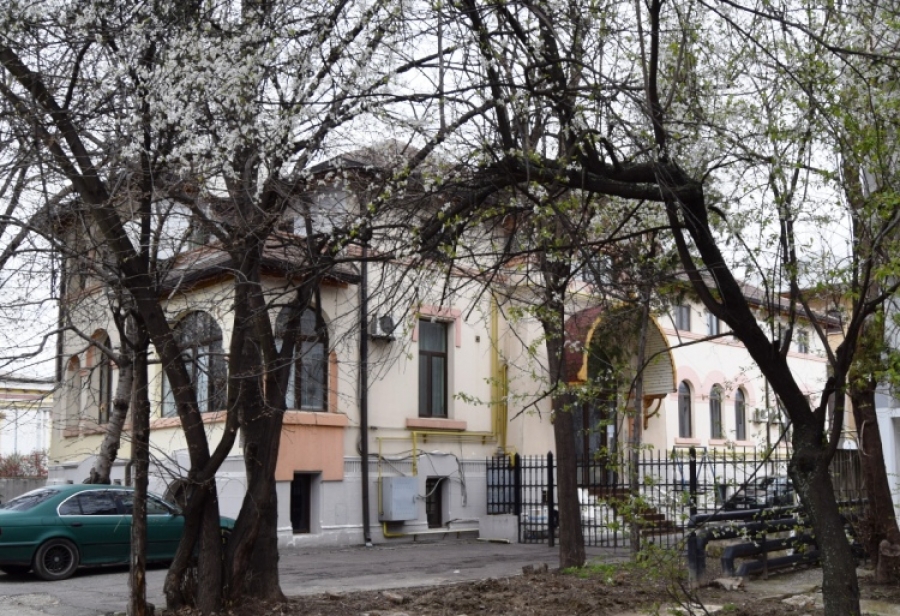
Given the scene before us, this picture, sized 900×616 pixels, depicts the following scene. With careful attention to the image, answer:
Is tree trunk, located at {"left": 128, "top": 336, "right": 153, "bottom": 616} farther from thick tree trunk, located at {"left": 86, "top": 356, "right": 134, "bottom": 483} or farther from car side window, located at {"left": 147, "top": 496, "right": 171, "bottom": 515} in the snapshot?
car side window, located at {"left": 147, "top": 496, "right": 171, "bottom": 515}

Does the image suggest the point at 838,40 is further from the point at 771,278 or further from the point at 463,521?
the point at 463,521

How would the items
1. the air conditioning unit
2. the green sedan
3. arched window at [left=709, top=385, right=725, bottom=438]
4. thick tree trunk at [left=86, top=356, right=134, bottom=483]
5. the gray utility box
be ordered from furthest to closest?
arched window at [left=709, top=385, right=725, bottom=438] < the gray utility box < thick tree trunk at [left=86, top=356, right=134, bottom=483] < the green sedan < the air conditioning unit

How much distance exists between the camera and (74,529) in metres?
16.1

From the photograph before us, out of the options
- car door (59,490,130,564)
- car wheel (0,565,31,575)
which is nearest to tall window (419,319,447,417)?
car door (59,490,130,564)

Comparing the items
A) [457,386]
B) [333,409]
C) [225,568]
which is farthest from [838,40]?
[457,386]

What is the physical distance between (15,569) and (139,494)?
662 cm

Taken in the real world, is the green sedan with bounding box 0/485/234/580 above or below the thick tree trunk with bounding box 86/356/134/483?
below

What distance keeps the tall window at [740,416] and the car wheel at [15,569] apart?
24.8 meters

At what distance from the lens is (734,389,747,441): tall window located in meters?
35.2

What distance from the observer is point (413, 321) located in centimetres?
1012

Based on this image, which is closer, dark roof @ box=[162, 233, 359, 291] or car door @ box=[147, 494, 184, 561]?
dark roof @ box=[162, 233, 359, 291]

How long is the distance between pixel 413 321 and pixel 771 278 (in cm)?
337

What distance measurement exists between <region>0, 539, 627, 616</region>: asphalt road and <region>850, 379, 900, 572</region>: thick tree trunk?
3684 millimetres

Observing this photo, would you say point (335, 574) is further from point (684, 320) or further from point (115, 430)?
point (684, 320)
